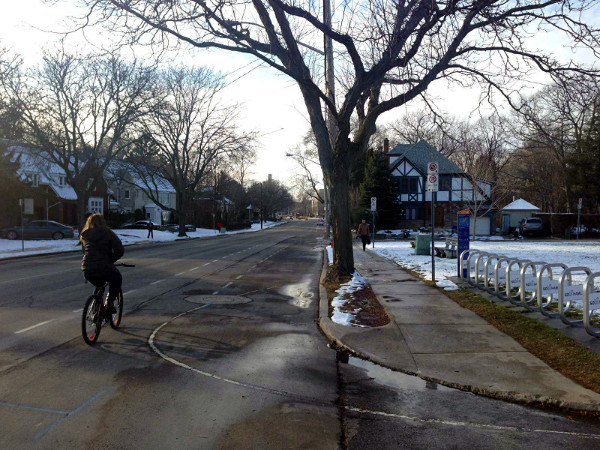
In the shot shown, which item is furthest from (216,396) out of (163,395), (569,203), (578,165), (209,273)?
(569,203)

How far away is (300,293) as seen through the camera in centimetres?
1196

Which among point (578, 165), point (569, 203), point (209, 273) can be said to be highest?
point (578, 165)

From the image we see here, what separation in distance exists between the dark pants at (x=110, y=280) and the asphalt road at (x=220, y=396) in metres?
0.66

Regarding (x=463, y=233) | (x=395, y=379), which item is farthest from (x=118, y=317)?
(x=463, y=233)

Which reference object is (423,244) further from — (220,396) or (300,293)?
(220,396)

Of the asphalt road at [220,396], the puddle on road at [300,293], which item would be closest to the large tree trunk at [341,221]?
the puddle on road at [300,293]

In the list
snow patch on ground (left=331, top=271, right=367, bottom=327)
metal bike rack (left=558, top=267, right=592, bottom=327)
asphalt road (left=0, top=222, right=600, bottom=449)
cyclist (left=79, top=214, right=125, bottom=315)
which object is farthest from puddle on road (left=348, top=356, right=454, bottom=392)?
cyclist (left=79, top=214, right=125, bottom=315)

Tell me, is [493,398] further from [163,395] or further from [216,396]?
[163,395]

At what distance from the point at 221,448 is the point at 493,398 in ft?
9.27

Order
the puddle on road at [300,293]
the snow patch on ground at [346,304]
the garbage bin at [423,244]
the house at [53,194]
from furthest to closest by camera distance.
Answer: the house at [53,194], the garbage bin at [423,244], the puddle on road at [300,293], the snow patch on ground at [346,304]

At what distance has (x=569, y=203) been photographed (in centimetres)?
4753

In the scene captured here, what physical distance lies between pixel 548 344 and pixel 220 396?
4391 millimetres

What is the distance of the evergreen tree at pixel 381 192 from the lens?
45.8 metres

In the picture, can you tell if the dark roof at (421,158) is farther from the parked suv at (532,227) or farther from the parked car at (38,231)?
the parked car at (38,231)
